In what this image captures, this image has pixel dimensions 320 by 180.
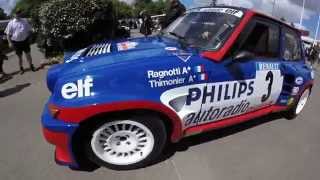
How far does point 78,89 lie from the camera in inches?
139

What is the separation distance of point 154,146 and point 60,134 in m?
1.02

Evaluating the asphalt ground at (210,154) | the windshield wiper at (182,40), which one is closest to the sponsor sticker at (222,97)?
the asphalt ground at (210,154)

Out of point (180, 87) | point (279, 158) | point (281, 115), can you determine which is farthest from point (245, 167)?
point (281, 115)

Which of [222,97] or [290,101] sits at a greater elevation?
[222,97]

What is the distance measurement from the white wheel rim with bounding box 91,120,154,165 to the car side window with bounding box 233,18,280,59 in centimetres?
154

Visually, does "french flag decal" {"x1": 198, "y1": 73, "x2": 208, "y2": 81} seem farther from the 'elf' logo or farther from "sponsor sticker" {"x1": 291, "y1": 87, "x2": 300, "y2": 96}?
"sponsor sticker" {"x1": 291, "y1": 87, "x2": 300, "y2": 96}

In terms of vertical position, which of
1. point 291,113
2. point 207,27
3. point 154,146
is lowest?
point 291,113

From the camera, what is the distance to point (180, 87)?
12.7ft

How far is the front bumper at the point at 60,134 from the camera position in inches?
139

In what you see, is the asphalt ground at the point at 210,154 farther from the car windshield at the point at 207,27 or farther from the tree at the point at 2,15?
the tree at the point at 2,15

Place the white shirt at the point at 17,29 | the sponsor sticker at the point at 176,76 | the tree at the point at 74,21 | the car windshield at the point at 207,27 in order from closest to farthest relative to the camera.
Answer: the sponsor sticker at the point at 176,76, the car windshield at the point at 207,27, the white shirt at the point at 17,29, the tree at the point at 74,21

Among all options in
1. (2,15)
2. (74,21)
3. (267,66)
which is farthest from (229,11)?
(2,15)

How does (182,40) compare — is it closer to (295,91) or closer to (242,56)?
(242,56)

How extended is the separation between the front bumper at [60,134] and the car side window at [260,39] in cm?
217
